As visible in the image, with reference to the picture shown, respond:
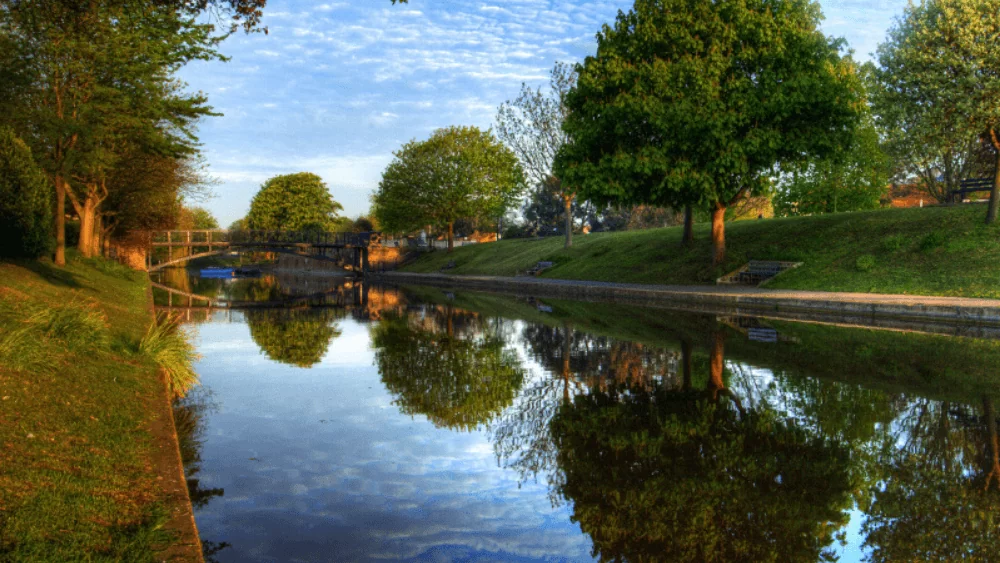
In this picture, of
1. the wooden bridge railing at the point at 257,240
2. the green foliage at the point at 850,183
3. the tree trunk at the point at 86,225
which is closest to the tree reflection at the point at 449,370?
the tree trunk at the point at 86,225

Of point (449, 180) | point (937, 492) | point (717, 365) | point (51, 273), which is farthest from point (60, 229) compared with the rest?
point (449, 180)

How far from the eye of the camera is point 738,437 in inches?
318

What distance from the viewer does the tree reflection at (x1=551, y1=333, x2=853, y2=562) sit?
537 cm

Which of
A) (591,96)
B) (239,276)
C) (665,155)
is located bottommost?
(239,276)

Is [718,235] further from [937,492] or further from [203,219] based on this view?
[203,219]

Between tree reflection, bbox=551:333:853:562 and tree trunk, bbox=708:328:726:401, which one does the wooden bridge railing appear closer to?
tree trunk, bbox=708:328:726:401

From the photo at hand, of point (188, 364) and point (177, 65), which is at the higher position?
point (177, 65)

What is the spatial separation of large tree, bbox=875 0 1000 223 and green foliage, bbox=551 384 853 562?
21.4 m

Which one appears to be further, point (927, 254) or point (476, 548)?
point (927, 254)

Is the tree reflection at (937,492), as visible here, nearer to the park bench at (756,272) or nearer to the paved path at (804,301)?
the paved path at (804,301)

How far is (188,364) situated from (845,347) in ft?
42.5

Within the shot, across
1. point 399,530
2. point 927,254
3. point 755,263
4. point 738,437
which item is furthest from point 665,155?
point 399,530

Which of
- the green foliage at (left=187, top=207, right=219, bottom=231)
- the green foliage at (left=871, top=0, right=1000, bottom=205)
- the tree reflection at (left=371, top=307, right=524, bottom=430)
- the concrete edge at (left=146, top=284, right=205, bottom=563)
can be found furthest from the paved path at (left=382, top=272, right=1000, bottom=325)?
the green foliage at (left=187, top=207, right=219, bottom=231)

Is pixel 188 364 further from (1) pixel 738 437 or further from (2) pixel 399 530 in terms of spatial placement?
(1) pixel 738 437
